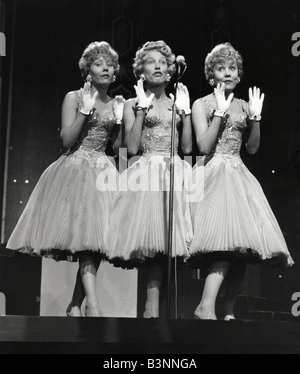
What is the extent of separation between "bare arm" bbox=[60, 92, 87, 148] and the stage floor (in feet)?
3.17

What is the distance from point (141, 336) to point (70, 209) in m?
0.79

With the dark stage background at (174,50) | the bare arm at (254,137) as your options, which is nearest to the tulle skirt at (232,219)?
the bare arm at (254,137)

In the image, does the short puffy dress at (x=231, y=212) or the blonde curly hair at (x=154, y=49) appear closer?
the short puffy dress at (x=231, y=212)

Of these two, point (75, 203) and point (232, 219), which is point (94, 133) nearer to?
point (75, 203)

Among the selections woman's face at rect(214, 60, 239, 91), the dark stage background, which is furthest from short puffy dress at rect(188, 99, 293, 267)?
the dark stage background

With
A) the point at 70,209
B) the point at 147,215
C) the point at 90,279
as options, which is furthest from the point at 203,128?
the point at 90,279

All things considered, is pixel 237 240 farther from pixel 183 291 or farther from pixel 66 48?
pixel 66 48

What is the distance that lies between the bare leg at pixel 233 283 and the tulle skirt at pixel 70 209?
2.09ft

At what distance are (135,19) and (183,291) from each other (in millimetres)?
1637

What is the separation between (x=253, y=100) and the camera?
4.16 m

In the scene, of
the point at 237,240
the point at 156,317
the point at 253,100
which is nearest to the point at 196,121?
the point at 253,100

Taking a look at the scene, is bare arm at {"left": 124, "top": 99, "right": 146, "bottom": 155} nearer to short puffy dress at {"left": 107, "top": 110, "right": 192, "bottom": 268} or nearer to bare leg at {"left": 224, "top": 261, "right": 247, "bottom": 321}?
short puffy dress at {"left": 107, "top": 110, "right": 192, "bottom": 268}

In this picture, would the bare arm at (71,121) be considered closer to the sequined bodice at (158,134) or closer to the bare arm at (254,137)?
the sequined bodice at (158,134)

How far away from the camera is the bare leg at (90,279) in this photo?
3.90 metres
